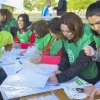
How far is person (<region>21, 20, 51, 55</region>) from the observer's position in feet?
7.93

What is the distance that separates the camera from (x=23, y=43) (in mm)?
2805

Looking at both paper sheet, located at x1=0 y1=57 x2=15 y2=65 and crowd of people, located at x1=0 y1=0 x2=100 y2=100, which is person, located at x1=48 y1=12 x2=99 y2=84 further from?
paper sheet, located at x1=0 y1=57 x2=15 y2=65

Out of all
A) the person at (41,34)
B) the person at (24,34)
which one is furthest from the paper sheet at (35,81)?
the person at (24,34)

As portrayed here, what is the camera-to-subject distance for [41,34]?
2500 millimetres

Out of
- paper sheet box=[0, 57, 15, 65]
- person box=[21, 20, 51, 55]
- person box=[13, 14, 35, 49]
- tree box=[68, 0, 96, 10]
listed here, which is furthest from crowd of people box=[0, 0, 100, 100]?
tree box=[68, 0, 96, 10]

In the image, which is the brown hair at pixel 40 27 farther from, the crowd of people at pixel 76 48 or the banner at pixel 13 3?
the banner at pixel 13 3

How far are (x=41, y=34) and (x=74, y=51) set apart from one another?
2.99 ft

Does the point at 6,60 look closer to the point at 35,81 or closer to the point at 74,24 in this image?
the point at 35,81


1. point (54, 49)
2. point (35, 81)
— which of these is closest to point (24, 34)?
point (54, 49)

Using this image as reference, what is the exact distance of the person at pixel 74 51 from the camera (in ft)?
4.97

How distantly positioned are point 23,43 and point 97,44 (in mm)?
1385

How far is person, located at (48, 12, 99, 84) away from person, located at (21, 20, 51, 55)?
0.71 m

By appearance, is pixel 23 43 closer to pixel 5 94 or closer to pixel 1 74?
pixel 1 74

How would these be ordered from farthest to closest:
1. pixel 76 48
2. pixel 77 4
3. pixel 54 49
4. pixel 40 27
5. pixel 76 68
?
pixel 77 4
pixel 40 27
pixel 54 49
pixel 76 48
pixel 76 68
